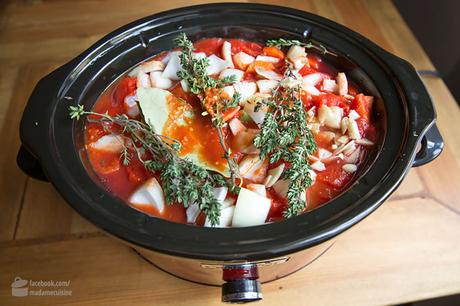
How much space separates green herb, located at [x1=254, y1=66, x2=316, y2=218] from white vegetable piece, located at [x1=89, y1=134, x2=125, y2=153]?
0.26 metres

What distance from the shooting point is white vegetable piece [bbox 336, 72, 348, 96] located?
0.96 meters

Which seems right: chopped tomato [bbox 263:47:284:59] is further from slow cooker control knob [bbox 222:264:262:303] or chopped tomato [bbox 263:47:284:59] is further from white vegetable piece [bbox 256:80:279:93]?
slow cooker control knob [bbox 222:264:262:303]

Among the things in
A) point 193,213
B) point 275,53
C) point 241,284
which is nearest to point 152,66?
point 275,53

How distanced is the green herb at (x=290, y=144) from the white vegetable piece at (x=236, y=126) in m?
0.08

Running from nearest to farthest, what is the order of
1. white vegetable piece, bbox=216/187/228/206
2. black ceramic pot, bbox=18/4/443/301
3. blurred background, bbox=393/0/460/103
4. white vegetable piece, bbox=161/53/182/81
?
black ceramic pot, bbox=18/4/443/301 < white vegetable piece, bbox=216/187/228/206 < white vegetable piece, bbox=161/53/182/81 < blurred background, bbox=393/0/460/103

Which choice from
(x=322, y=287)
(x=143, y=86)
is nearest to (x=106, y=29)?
(x=143, y=86)

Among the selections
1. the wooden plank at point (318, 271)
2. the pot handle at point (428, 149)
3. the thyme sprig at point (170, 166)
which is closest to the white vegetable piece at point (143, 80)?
the thyme sprig at point (170, 166)

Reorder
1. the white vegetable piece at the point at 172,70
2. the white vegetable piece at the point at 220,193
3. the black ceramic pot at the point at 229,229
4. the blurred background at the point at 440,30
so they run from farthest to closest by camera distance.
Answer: the blurred background at the point at 440,30 → the white vegetable piece at the point at 172,70 → the white vegetable piece at the point at 220,193 → the black ceramic pot at the point at 229,229

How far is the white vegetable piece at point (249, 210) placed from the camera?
0.77m

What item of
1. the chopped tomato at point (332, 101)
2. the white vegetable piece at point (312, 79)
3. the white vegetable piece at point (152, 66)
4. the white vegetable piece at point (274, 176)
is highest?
the white vegetable piece at point (152, 66)

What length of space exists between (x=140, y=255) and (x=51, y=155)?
0.29m

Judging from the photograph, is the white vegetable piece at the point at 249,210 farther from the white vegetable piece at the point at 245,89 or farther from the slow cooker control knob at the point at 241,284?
the white vegetable piece at the point at 245,89

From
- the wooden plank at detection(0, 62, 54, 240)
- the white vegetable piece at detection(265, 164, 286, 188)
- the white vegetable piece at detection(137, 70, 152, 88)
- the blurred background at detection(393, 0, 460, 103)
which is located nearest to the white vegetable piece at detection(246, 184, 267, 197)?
the white vegetable piece at detection(265, 164, 286, 188)

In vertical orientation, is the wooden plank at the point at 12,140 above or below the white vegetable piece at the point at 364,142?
above
